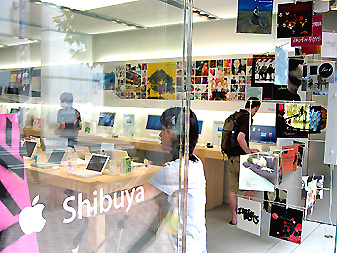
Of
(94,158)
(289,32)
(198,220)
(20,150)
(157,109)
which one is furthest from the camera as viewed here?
(289,32)

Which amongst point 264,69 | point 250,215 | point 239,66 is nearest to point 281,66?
point 264,69

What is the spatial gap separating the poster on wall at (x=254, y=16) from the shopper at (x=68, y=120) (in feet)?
5.31

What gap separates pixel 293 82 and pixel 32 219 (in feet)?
7.03

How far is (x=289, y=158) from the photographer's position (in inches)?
94.8

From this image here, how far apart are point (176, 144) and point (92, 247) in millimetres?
389

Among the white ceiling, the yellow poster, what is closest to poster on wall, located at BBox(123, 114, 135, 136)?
the yellow poster

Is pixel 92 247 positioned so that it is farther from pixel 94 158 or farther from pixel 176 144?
pixel 176 144

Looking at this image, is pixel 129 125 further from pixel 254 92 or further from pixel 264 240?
pixel 264 240

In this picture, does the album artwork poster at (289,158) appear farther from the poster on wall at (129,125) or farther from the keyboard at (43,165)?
the keyboard at (43,165)

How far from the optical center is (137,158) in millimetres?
772

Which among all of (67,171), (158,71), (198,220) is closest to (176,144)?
(158,71)

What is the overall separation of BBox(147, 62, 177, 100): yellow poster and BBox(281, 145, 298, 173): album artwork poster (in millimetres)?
1720

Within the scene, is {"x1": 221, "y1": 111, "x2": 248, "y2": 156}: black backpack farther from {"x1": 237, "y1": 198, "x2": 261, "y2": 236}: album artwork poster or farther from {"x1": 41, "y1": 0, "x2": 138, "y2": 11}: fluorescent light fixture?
{"x1": 41, "y1": 0, "x2": 138, "y2": 11}: fluorescent light fixture

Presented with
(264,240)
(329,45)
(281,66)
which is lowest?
(264,240)
